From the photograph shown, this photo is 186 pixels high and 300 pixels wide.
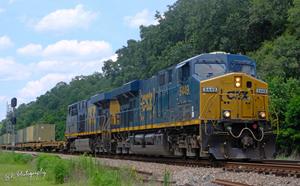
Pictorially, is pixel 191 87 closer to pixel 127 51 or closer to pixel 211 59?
pixel 211 59

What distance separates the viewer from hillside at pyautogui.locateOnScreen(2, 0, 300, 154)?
86.5 feet

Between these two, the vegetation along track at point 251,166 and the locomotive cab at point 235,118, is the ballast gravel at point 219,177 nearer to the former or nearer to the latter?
the vegetation along track at point 251,166

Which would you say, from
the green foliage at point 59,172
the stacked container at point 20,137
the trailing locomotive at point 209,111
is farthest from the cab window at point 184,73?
Result: the stacked container at point 20,137

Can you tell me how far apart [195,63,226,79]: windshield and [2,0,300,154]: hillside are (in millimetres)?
2628

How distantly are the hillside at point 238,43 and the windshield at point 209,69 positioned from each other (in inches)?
103

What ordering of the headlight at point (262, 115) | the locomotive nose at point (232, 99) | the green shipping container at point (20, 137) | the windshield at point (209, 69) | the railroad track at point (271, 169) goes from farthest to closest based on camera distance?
the green shipping container at point (20, 137), the windshield at point (209, 69), the headlight at point (262, 115), the locomotive nose at point (232, 99), the railroad track at point (271, 169)

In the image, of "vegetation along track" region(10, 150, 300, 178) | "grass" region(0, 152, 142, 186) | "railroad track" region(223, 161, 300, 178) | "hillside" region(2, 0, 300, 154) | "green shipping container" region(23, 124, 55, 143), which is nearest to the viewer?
"railroad track" region(223, 161, 300, 178)

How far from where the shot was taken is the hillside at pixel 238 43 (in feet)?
86.5

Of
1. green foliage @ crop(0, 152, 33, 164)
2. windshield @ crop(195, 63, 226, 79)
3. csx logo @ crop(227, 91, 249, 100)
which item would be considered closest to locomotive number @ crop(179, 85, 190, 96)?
windshield @ crop(195, 63, 226, 79)

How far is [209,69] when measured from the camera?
18797mm

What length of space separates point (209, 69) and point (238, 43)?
1092 inches

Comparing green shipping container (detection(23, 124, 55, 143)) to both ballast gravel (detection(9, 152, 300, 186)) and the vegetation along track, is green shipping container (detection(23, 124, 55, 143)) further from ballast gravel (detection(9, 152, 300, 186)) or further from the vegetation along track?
ballast gravel (detection(9, 152, 300, 186))

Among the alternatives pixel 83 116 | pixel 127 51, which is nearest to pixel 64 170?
pixel 83 116

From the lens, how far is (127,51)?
69.3 m
